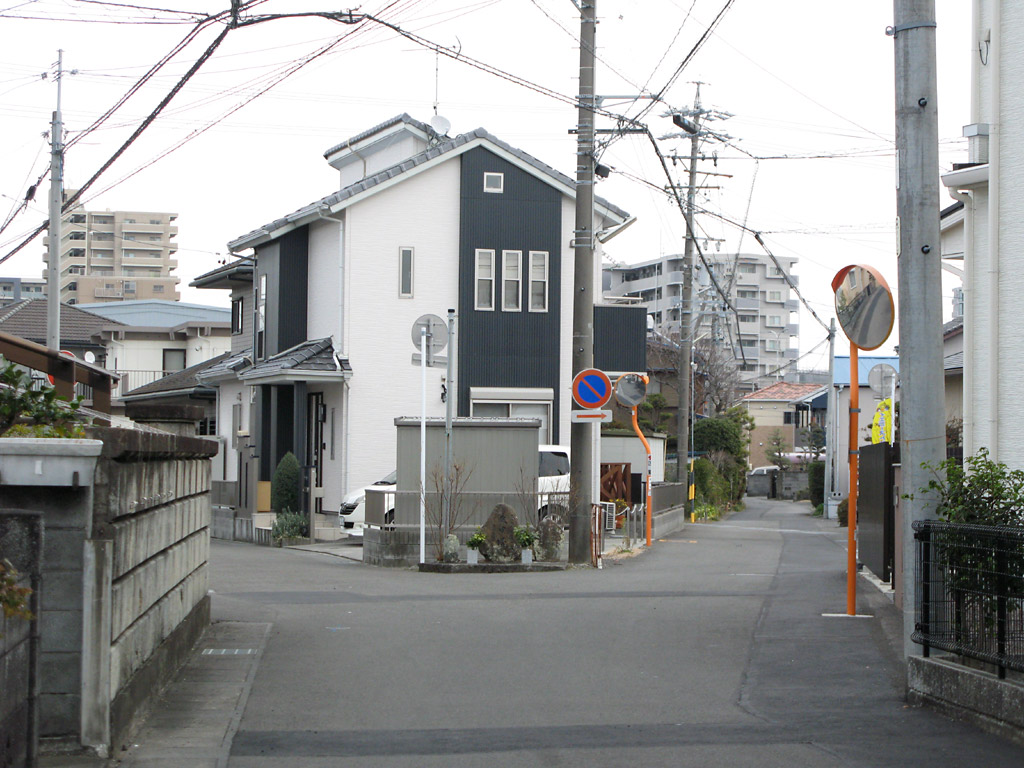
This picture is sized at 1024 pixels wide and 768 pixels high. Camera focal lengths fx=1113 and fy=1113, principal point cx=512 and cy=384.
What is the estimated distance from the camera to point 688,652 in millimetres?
9000

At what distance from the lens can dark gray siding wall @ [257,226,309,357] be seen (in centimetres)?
2667

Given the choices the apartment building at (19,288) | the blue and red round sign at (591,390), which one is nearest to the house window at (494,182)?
the blue and red round sign at (591,390)

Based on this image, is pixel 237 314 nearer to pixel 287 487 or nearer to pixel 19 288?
pixel 287 487

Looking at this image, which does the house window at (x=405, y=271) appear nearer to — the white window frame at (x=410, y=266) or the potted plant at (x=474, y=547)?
the white window frame at (x=410, y=266)

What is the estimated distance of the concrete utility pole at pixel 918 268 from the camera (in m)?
7.26

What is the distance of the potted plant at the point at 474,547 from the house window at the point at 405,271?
10.8 metres

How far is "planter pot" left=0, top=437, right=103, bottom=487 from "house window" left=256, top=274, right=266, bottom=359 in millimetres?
23655

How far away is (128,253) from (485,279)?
85526mm

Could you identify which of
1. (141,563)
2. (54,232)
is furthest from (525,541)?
(54,232)

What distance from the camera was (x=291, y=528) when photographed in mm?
21391

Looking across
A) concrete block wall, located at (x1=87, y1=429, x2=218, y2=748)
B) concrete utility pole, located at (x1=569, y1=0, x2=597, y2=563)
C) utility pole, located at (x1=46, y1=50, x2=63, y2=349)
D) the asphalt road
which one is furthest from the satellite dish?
concrete block wall, located at (x1=87, y1=429, x2=218, y2=748)

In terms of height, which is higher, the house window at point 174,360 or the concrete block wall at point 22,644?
the house window at point 174,360

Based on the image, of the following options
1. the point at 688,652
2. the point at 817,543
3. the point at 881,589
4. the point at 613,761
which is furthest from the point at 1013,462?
the point at 817,543

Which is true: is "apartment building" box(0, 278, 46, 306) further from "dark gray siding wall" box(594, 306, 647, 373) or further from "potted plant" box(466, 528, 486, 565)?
"potted plant" box(466, 528, 486, 565)
